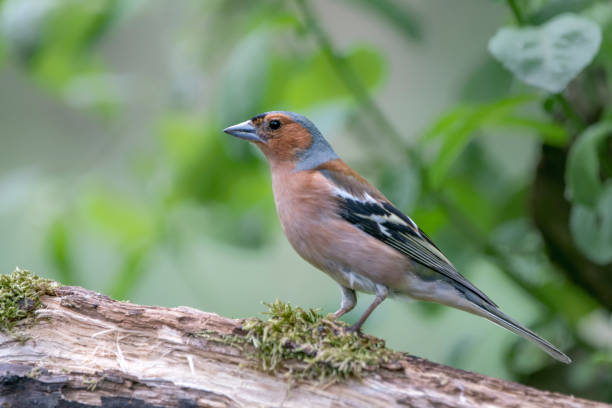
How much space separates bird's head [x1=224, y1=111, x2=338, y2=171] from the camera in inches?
189

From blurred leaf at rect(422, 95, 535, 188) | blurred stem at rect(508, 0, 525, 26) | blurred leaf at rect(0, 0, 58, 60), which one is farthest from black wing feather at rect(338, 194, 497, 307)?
blurred leaf at rect(0, 0, 58, 60)

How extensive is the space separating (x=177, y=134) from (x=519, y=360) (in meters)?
3.19

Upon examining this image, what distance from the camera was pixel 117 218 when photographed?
5547 millimetres

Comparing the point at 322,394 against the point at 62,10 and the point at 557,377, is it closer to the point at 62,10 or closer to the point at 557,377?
the point at 557,377

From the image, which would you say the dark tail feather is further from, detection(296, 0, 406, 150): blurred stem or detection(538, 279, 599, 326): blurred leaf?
detection(296, 0, 406, 150): blurred stem

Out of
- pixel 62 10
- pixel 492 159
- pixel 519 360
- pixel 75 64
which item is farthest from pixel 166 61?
pixel 519 360

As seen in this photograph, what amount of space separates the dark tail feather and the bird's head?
1522 mm

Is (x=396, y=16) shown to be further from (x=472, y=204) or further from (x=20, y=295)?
(x=20, y=295)

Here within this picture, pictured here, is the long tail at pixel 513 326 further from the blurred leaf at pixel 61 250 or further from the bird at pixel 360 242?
the blurred leaf at pixel 61 250

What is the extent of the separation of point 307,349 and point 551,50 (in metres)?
1.97

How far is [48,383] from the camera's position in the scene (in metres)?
3.09

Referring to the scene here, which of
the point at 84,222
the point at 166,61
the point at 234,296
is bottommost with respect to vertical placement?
the point at 84,222

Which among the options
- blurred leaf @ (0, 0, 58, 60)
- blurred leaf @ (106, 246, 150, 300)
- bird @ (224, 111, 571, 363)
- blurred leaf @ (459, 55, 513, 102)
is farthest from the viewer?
blurred leaf @ (459, 55, 513, 102)

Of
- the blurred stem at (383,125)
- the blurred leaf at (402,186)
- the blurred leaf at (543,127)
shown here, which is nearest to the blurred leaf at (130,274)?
the blurred leaf at (402,186)
